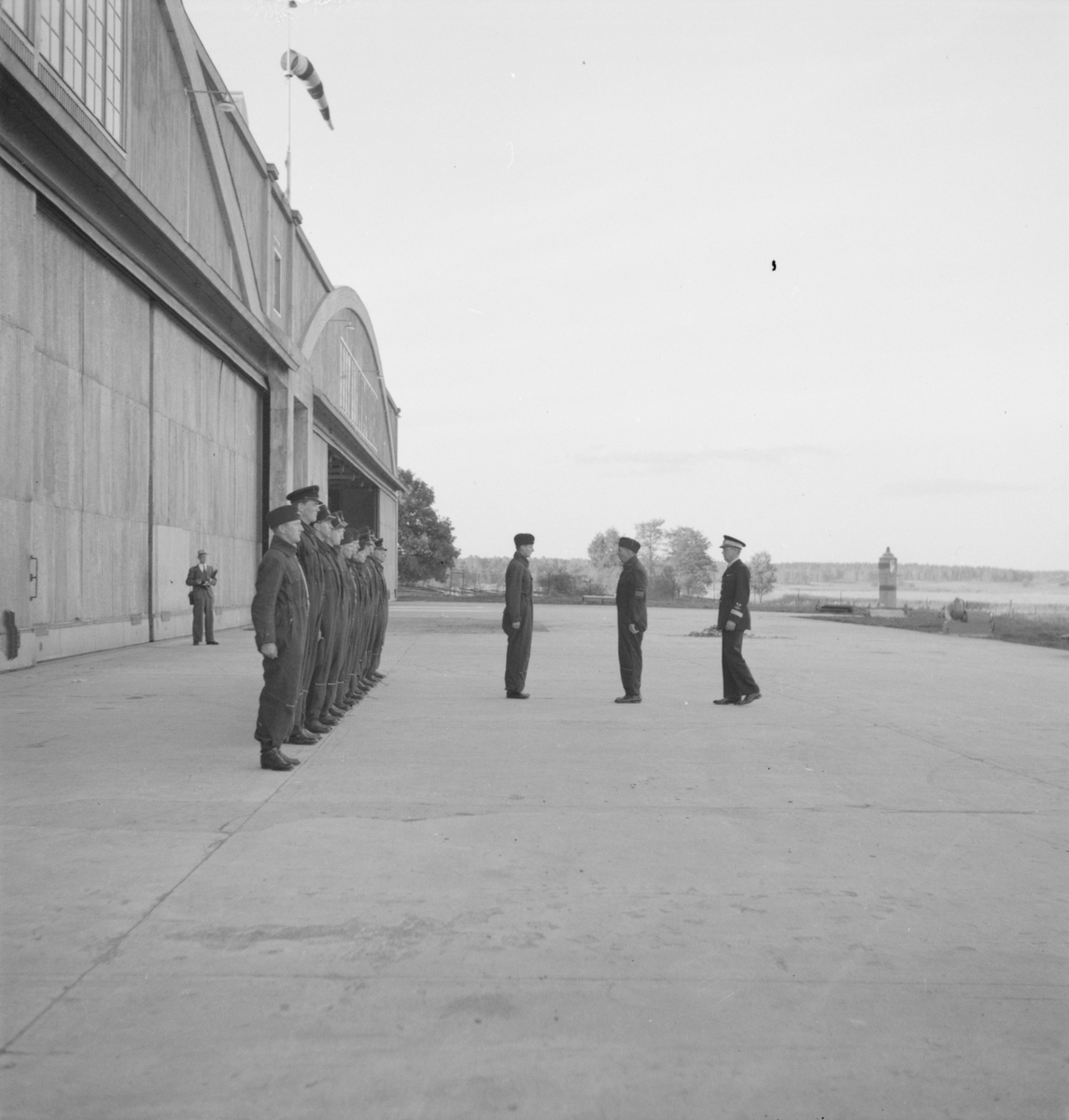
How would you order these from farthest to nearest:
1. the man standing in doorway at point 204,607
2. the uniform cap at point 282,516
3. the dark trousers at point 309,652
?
the man standing in doorway at point 204,607 < the dark trousers at point 309,652 < the uniform cap at point 282,516

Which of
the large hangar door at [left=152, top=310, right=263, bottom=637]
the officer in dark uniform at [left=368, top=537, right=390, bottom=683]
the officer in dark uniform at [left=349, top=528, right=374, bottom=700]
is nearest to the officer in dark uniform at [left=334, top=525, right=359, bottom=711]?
the officer in dark uniform at [left=349, top=528, right=374, bottom=700]

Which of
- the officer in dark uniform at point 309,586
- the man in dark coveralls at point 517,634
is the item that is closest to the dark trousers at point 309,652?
the officer in dark uniform at point 309,586

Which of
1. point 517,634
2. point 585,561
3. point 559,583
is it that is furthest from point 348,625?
point 585,561

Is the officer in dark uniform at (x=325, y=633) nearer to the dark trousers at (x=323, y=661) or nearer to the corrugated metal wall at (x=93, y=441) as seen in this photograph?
the dark trousers at (x=323, y=661)

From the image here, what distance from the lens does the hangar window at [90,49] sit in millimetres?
13031

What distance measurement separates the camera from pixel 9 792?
615 cm

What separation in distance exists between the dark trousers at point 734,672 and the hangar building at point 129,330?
821cm

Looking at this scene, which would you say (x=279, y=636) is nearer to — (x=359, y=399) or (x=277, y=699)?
(x=277, y=699)

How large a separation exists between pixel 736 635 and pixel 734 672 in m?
0.43

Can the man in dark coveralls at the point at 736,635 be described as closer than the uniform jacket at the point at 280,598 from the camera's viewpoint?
No

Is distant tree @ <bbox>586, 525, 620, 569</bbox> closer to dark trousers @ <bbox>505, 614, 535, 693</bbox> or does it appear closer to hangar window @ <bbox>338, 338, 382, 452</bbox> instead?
hangar window @ <bbox>338, 338, 382, 452</bbox>

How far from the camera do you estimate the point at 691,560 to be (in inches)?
4154

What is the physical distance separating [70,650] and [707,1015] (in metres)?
13.4

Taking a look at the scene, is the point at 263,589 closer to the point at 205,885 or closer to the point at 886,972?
the point at 205,885
